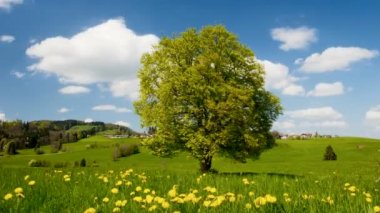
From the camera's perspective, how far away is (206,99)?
29.4 m

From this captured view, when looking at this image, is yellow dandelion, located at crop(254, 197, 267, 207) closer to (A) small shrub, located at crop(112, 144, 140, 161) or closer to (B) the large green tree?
(B) the large green tree

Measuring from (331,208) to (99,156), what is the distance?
12140cm

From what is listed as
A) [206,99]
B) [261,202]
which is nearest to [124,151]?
[206,99]

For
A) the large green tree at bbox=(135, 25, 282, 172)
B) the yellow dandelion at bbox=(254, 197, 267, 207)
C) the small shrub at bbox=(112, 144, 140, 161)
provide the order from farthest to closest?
the small shrub at bbox=(112, 144, 140, 161)
the large green tree at bbox=(135, 25, 282, 172)
the yellow dandelion at bbox=(254, 197, 267, 207)

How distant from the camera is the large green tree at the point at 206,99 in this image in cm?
2886

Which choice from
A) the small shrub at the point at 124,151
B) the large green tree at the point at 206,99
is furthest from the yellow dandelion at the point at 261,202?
the small shrub at the point at 124,151

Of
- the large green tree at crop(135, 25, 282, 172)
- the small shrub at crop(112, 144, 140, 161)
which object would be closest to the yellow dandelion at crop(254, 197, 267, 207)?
the large green tree at crop(135, 25, 282, 172)

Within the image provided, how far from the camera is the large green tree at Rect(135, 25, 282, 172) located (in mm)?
28859

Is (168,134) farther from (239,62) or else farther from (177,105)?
(239,62)

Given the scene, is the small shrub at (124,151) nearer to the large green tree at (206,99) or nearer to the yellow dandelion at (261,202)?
the large green tree at (206,99)

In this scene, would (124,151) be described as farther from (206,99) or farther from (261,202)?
(261,202)

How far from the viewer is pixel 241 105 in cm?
2911

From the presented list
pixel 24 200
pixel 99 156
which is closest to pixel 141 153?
pixel 99 156

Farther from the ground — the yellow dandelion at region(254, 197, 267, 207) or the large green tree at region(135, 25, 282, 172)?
the large green tree at region(135, 25, 282, 172)
